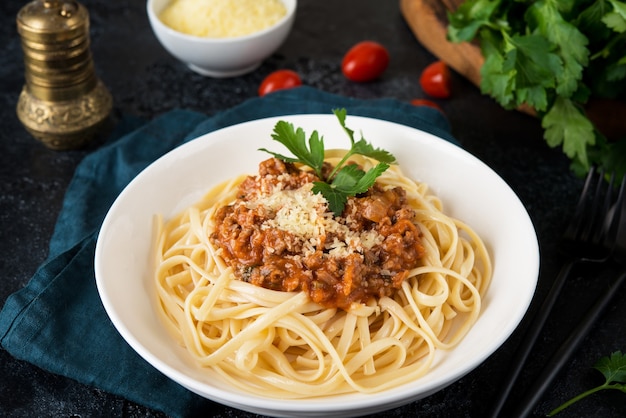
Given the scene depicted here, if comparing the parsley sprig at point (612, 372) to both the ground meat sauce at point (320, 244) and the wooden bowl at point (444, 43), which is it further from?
the wooden bowl at point (444, 43)

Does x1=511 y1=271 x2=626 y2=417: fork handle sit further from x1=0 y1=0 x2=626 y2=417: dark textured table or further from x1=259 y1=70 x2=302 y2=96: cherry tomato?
x1=259 y1=70 x2=302 y2=96: cherry tomato

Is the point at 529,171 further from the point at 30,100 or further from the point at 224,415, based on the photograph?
the point at 30,100

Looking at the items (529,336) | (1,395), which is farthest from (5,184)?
(529,336)

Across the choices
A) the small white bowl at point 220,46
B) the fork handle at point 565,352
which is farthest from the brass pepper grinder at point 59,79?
the fork handle at point 565,352

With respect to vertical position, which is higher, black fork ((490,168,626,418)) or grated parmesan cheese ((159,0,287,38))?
black fork ((490,168,626,418))

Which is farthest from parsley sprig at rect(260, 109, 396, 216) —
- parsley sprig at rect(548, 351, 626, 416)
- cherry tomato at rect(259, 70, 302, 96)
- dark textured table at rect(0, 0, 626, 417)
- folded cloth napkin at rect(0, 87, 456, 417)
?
cherry tomato at rect(259, 70, 302, 96)

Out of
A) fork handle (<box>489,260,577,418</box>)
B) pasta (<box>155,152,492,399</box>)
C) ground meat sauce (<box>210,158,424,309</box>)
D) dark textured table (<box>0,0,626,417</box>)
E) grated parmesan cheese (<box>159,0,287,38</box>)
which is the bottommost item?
dark textured table (<box>0,0,626,417</box>)
